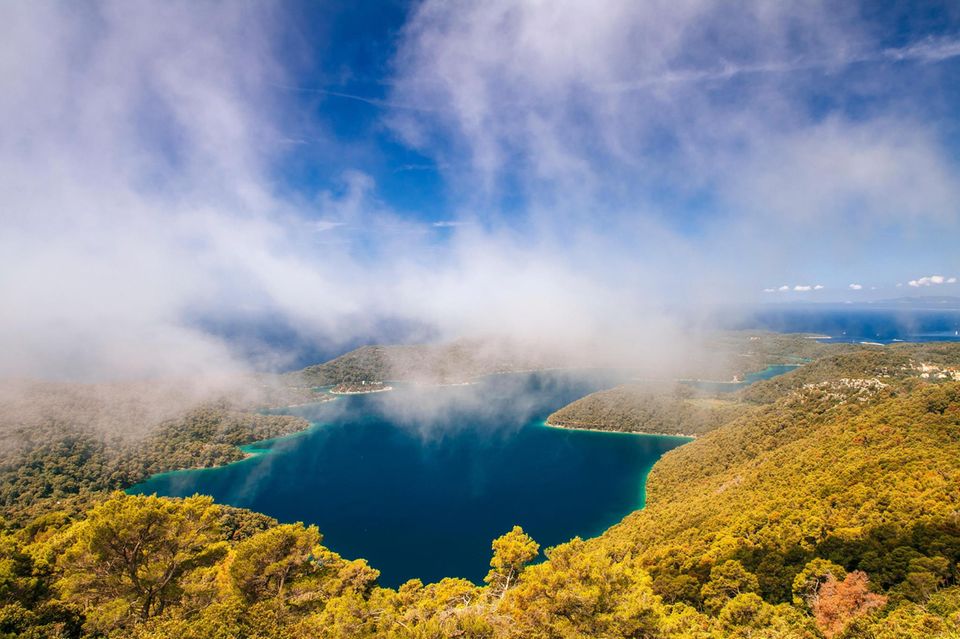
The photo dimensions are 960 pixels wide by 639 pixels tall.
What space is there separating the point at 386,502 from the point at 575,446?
49.0 meters

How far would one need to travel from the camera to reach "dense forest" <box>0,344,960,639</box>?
12109 millimetres

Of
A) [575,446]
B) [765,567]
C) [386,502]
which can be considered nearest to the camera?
[765,567]

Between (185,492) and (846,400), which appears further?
(185,492)

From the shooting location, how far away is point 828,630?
16.9 m

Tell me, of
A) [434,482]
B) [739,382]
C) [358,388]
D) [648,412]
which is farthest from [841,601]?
[358,388]

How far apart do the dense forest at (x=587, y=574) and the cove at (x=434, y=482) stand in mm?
28557

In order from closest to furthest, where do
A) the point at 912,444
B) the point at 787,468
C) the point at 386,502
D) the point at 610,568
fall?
the point at 610,568
the point at 912,444
the point at 787,468
the point at 386,502

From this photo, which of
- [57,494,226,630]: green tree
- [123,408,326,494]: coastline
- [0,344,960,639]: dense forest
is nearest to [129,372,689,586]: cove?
[123,408,326,494]: coastline

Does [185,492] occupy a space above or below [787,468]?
below

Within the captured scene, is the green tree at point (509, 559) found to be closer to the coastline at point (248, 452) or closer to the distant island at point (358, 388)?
the coastline at point (248, 452)

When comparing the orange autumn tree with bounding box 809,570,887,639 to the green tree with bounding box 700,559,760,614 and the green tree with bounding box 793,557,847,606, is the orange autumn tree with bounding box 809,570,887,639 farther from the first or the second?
the green tree with bounding box 700,559,760,614

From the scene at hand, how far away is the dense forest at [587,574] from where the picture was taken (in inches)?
477

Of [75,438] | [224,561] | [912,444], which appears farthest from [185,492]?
[912,444]

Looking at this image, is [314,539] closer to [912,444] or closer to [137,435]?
→ [912,444]
